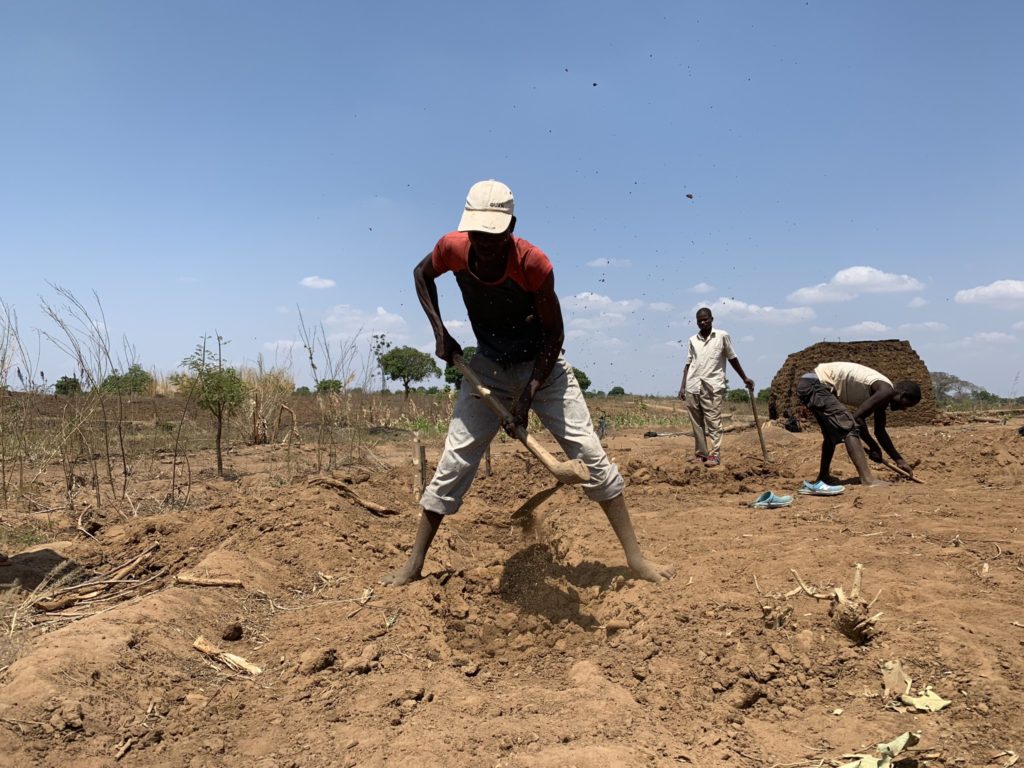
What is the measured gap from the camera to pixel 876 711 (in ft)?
6.84

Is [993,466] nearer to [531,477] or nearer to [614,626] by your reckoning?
[531,477]

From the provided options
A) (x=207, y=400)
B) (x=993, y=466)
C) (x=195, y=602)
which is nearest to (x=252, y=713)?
(x=195, y=602)

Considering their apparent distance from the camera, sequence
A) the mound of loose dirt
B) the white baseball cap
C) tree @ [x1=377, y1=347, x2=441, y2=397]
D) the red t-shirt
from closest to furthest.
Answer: the white baseball cap < the red t-shirt < the mound of loose dirt < tree @ [x1=377, y1=347, x2=441, y2=397]

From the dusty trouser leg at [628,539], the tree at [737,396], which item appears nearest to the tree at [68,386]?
the dusty trouser leg at [628,539]

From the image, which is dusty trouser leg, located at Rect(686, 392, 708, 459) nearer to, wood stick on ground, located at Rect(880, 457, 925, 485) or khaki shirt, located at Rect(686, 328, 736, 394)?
khaki shirt, located at Rect(686, 328, 736, 394)

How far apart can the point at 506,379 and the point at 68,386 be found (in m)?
4.74

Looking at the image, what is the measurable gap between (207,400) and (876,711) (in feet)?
23.3

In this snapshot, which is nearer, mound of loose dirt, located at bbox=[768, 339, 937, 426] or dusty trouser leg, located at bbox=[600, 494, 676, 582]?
dusty trouser leg, located at bbox=[600, 494, 676, 582]

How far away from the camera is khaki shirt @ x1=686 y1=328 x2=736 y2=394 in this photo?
24.0 feet

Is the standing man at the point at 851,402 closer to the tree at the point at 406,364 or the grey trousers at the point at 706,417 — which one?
the grey trousers at the point at 706,417

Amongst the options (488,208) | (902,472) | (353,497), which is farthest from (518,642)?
(902,472)

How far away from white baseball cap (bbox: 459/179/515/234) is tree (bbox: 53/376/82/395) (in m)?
4.34

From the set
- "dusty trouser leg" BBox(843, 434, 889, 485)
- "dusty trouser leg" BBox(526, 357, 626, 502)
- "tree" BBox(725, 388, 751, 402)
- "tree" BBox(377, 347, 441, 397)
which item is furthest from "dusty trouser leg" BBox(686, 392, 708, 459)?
"tree" BBox(725, 388, 751, 402)

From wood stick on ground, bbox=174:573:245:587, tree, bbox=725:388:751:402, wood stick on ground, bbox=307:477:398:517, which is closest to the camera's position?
wood stick on ground, bbox=174:573:245:587
